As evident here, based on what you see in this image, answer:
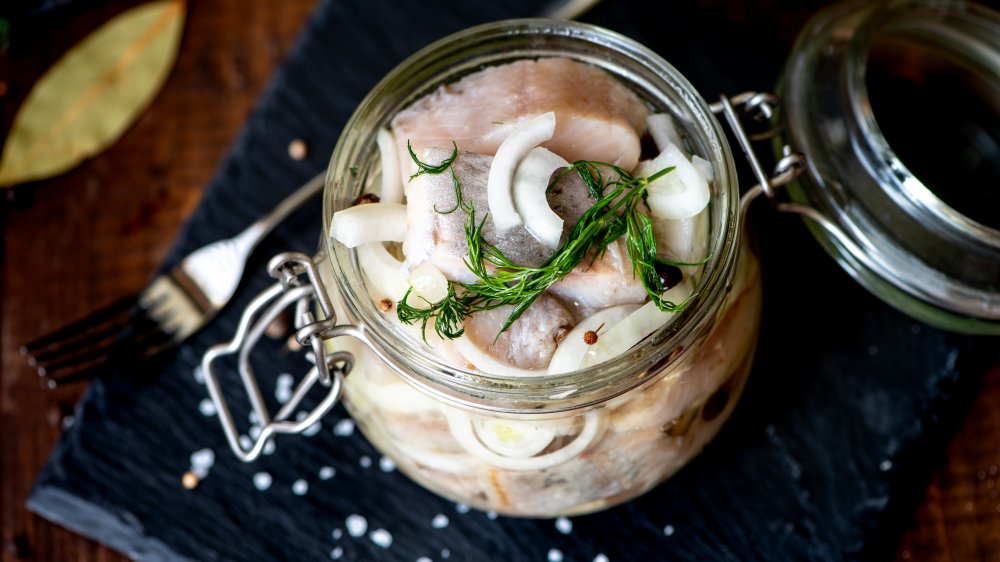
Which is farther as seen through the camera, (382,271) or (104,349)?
(104,349)

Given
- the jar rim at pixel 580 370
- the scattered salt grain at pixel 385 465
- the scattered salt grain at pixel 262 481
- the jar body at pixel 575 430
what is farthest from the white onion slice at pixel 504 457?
the scattered salt grain at pixel 262 481

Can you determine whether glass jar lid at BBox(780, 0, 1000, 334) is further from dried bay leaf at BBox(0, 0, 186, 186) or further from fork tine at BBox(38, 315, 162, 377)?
dried bay leaf at BBox(0, 0, 186, 186)

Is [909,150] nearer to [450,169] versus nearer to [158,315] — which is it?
[450,169]

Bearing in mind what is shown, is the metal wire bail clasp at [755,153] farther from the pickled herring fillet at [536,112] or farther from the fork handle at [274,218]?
the fork handle at [274,218]

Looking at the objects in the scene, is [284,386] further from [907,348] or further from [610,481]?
[907,348]

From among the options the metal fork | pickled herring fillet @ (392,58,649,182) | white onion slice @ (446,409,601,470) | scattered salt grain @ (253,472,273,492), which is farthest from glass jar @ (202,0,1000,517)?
the metal fork

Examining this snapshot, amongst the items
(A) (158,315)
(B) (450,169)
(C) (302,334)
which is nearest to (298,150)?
(A) (158,315)
